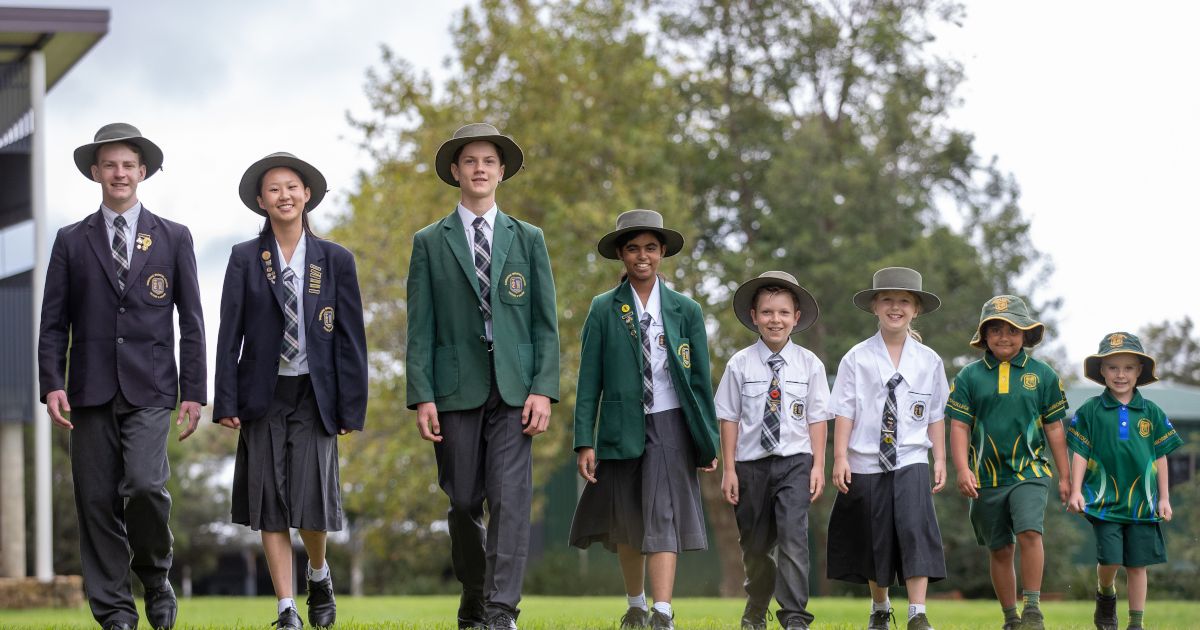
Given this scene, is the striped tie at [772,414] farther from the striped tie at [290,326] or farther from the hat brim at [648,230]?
the striped tie at [290,326]

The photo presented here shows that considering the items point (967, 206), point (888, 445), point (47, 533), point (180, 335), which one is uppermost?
point (967, 206)

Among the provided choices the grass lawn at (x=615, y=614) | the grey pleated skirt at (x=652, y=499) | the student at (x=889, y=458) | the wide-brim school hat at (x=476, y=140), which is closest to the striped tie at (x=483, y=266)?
the wide-brim school hat at (x=476, y=140)

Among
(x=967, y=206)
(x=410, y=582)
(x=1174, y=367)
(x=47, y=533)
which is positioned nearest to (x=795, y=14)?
(x=967, y=206)

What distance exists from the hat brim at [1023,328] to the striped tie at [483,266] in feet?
10.1

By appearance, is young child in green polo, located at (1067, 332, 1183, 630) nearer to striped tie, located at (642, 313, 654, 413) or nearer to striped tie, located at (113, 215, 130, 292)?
striped tie, located at (642, 313, 654, 413)

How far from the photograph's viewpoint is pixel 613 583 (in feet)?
95.2

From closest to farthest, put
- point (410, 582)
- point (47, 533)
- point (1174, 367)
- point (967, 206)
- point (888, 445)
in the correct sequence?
point (888, 445)
point (47, 533)
point (967, 206)
point (410, 582)
point (1174, 367)

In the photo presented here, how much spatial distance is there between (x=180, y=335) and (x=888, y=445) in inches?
154

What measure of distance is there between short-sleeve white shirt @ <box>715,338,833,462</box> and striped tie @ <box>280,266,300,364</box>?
2.40 m

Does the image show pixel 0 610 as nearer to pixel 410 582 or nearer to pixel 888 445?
pixel 888 445

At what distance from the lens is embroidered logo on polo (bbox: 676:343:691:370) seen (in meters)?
7.68

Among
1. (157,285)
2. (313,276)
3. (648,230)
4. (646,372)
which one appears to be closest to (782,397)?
(646,372)

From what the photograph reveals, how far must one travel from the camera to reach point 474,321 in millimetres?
7023

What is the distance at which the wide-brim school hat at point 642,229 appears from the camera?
7.81m
